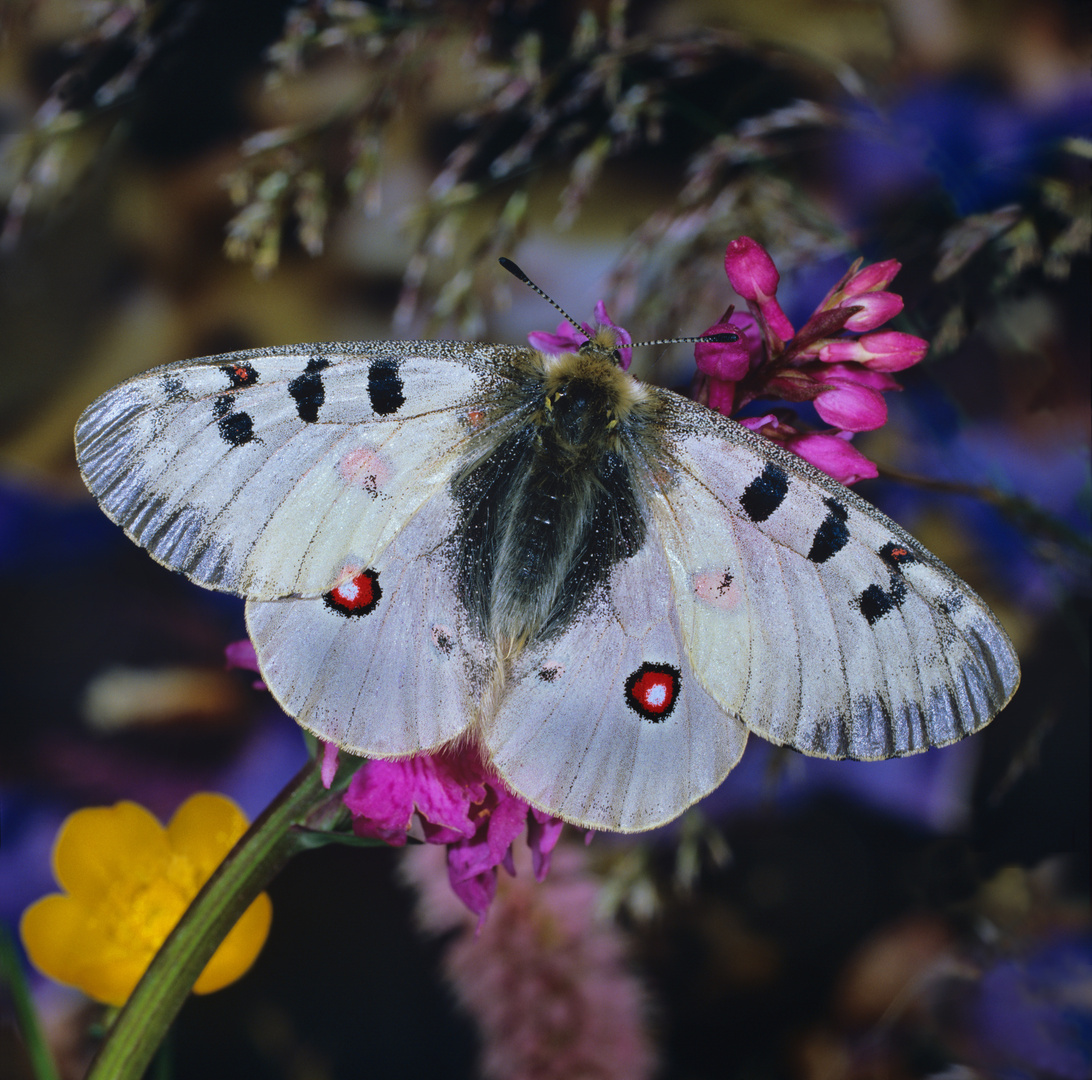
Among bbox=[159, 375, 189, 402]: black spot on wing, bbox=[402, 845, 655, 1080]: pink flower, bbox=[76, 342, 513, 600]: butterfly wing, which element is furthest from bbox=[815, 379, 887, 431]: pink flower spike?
bbox=[402, 845, 655, 1080]: pink flower

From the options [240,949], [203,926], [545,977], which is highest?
[203,926]

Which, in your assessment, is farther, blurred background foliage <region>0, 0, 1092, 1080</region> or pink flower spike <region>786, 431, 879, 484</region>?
blurred background foliage <region>0, 0, 1092, 1080</region>

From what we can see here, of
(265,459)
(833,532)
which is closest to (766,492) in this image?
(833,532)

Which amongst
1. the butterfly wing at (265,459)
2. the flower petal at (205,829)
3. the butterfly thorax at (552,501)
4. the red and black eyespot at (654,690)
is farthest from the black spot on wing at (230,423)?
the flower petal at (205,829)

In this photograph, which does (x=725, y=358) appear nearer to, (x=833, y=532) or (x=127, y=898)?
(x=833, y=532)

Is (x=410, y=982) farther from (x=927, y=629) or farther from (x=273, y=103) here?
(x=273, y=103)

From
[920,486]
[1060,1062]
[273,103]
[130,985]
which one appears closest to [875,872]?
[1060,1062]

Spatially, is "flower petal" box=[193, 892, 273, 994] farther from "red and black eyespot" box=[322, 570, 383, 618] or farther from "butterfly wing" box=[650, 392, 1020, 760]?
"butterfly wing" box=[650, 392, 1020, 760]
